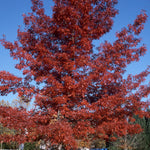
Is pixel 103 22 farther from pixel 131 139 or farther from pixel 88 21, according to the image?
pixel 131 139

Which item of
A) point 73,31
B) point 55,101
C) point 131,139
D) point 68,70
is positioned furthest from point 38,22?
point 131,139

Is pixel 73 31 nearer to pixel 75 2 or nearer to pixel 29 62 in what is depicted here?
pixel 75 2

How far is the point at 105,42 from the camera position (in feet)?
26.2

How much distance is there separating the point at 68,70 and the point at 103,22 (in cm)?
276

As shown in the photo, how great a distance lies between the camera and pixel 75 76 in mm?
7309

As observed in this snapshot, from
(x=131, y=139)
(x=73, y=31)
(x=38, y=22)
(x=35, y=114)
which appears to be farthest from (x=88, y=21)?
(x=131, y=139)

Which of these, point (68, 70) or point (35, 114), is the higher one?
point (68, 70)

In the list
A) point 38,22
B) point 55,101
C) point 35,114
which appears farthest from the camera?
point 38,22

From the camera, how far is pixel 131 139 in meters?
26.7

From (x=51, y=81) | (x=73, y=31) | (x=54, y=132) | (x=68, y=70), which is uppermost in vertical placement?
(x=73, y=31)

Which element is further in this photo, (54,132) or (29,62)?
(29,62)

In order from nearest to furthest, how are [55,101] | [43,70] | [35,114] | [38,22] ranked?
1. [55,101]
2. [35,114]
3. [43,70]
4. [38,22]

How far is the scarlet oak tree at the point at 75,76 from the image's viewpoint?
6594 millimetres

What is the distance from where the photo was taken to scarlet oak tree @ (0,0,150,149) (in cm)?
659
